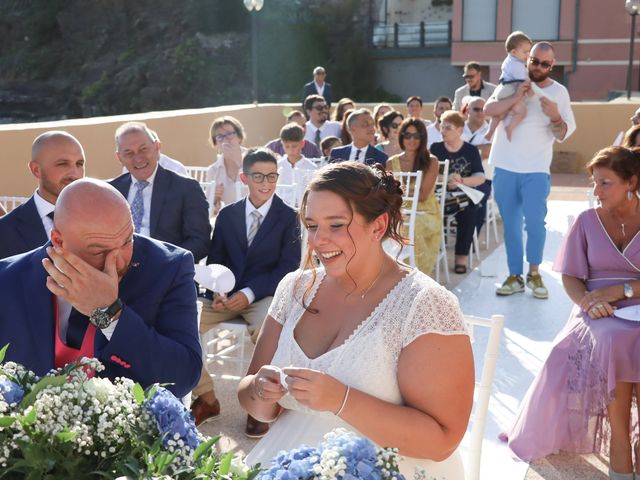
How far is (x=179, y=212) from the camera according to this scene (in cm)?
489

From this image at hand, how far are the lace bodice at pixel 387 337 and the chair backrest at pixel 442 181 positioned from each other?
16.0ft

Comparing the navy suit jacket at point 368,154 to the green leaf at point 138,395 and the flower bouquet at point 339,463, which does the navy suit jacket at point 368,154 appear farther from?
the flower bouquet at point 339,463

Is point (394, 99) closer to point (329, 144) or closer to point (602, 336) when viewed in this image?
point (329, 144)

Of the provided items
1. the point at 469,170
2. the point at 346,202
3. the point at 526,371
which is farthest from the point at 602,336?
the point at 469,170

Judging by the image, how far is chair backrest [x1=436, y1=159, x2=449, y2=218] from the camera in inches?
284

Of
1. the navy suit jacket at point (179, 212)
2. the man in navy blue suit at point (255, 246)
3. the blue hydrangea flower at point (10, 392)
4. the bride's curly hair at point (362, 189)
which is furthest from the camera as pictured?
the navy suit jacket at point (179, 212)

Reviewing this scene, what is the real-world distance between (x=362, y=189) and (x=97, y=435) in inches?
45.3

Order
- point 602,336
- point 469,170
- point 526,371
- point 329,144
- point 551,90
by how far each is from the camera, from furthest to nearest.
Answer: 1. point 329,144
2. point 469,170
3. point 551,90
4. point 526,371
5. point 602,336

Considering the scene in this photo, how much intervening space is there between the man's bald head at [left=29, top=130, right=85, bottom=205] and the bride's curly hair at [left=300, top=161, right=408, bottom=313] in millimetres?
1865

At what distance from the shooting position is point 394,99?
Result: 35.9 m

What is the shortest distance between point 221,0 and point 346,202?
142ft

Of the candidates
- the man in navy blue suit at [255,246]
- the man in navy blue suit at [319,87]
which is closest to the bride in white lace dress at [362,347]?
the man in navy blue suit at [255,246]

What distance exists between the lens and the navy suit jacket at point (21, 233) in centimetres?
379

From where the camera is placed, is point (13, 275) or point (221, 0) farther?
point (221, 0)
